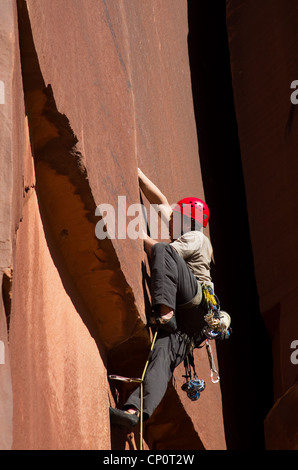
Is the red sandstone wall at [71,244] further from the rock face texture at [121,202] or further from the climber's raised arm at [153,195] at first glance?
the climber's raised arm at [153,195]

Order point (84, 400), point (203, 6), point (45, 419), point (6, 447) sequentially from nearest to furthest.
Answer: point (6, 447), point (45, 419), point (84, 400), point (203, 6)

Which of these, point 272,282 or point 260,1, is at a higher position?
point 260,1

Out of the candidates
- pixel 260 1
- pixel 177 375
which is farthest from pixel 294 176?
pixel 177 375

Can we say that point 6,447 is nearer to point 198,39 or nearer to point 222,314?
point 222,314

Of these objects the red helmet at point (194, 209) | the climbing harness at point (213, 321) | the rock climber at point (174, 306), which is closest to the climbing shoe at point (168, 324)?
the rock climber at point (174, 306)

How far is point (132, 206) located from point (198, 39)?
19.4 feet

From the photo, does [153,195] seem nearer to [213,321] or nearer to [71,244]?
[213,321]

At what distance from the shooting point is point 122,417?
549 centimetres

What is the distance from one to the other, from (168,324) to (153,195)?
1320 millimetres

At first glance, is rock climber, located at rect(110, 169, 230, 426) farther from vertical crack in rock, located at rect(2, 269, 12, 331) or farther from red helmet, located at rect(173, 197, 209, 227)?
vertical crack in rock, located at rect(2, 269, 12, 331)

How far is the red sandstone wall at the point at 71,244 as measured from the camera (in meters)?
4.44

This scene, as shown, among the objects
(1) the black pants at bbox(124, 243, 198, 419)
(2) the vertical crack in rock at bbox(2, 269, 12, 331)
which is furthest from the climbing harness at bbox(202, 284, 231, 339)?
(2) the vertical crack in rock at bbox(2, 269, 12, 331)

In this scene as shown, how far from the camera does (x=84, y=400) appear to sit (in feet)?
16.9

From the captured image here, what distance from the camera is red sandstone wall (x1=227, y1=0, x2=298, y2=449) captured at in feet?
29.7
